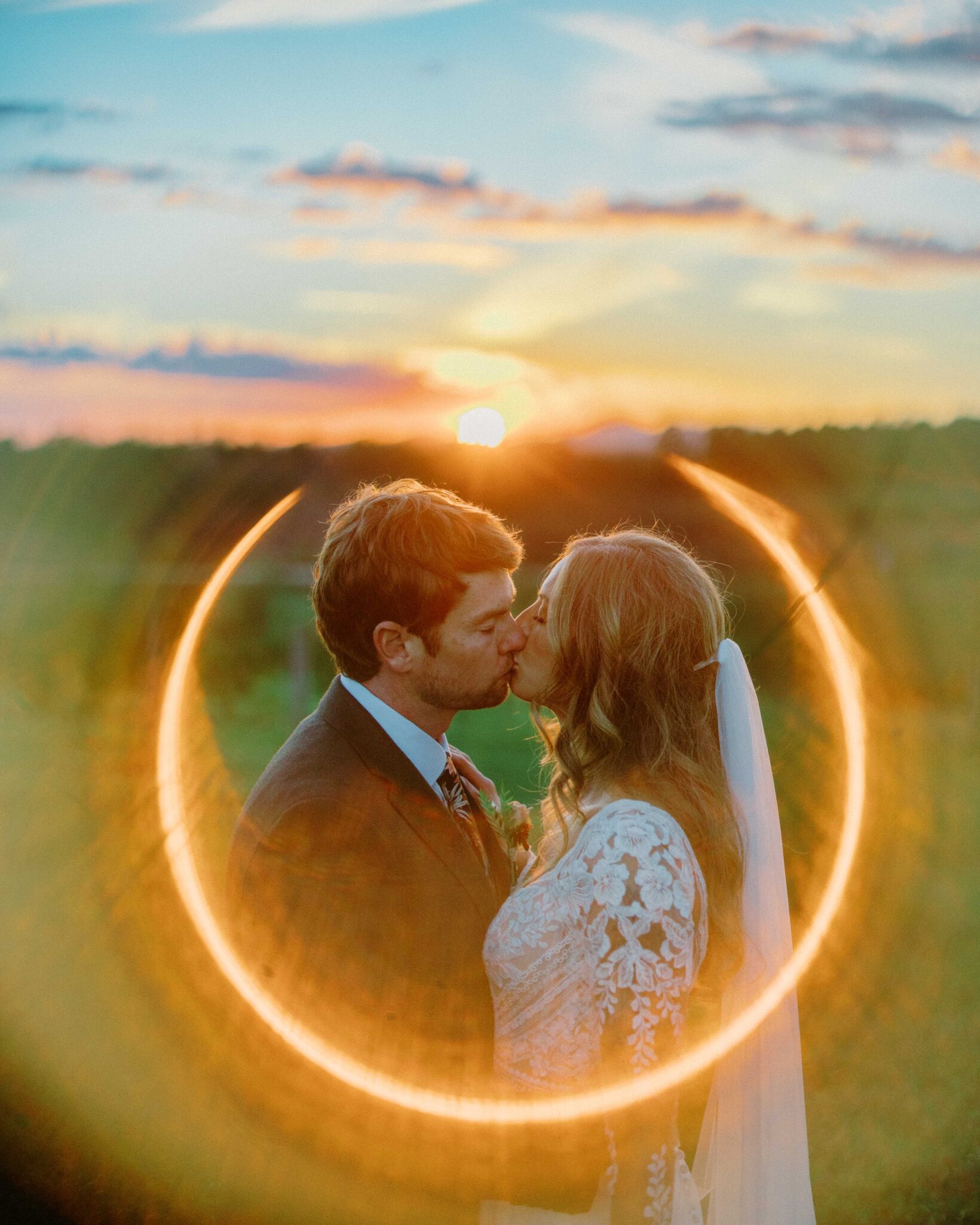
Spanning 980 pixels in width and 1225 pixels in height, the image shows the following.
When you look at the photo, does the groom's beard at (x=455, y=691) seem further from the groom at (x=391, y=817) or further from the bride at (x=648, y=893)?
the bride at (x=648, y=893)

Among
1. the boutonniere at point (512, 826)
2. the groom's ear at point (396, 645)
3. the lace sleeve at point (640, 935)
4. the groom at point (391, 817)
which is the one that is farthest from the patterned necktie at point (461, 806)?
the lace sleeve at point (640, 935)

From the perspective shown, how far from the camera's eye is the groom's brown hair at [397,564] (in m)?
3.65

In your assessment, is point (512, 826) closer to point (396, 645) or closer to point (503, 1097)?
point (396, 645)

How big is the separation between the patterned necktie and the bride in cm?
20

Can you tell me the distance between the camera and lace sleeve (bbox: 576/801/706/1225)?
118 inches

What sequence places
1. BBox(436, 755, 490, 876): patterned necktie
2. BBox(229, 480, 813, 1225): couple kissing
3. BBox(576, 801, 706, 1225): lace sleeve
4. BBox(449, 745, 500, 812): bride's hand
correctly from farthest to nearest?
BBox(449, 745, 500, 812): bride's hand
BBox(436, 755, 490, 876): patterned necktie
BBox(229, 480, 813, 1225): couple kissing
BBox(576, 801, 706, 1225): lace sleeve

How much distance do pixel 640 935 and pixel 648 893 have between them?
0.13m

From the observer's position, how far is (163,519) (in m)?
8.83

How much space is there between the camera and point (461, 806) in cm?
376

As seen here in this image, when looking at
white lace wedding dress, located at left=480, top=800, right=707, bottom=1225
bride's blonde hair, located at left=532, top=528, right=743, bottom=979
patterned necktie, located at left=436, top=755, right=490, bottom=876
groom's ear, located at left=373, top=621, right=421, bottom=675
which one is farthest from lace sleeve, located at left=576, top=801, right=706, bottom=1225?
groom's ear, located at left=373, top=621, right=421, bottom=675

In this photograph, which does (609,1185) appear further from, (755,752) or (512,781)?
(512,781)

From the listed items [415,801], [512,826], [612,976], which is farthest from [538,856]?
Result: [612,976]

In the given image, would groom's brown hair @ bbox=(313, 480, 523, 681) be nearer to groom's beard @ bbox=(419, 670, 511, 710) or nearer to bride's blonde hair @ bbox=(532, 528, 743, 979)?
groom's beard @ bbox=(419, 670, 511, 710)

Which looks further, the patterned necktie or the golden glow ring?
the golden glow ring
